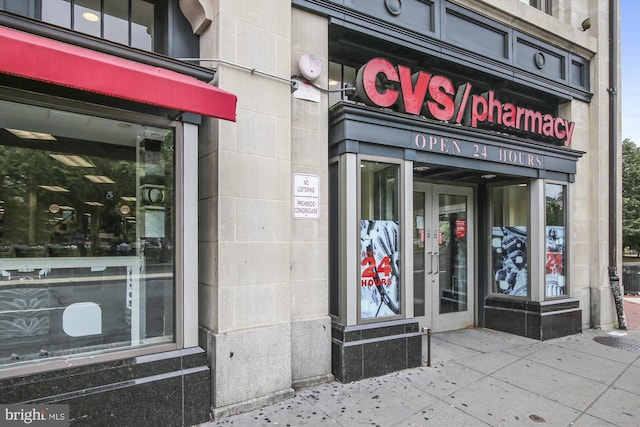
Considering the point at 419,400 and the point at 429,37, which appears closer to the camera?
the point at 419,400

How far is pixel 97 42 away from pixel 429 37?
4.37 m

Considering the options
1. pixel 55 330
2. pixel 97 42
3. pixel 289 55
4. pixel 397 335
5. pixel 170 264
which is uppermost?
pixel 289 55

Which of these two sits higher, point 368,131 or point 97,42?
point 97,42

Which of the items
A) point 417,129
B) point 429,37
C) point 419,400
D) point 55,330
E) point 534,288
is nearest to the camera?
point 55,330

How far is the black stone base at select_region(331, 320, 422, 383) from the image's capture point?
457cm

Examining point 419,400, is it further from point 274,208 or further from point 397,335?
point 274,208

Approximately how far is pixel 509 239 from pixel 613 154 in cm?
301

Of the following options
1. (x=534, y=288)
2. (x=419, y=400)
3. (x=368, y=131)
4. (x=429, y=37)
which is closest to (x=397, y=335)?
(x=419, y=400)

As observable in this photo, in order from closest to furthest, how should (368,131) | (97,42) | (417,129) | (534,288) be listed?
(97,42), (368,131), (417,129), (534,288)

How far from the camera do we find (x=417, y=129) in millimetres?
5227

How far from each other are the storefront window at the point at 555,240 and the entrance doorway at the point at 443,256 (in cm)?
129

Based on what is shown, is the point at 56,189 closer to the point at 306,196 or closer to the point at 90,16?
the point at 90,16

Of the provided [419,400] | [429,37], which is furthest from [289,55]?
[419,400]

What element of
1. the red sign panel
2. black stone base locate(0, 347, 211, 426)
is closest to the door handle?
the red sign panel
